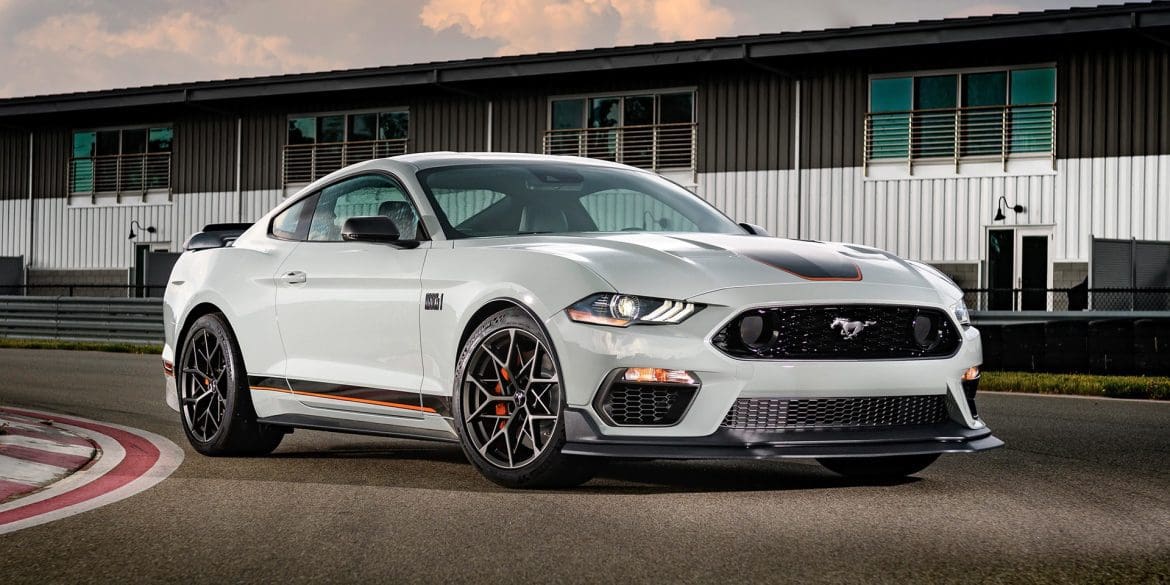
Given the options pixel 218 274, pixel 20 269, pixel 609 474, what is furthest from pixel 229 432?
pixel 20 269

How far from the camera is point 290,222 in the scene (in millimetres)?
7906

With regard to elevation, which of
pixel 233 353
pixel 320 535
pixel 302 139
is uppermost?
pixel 302 139

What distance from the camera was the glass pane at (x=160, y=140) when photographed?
35188 mm

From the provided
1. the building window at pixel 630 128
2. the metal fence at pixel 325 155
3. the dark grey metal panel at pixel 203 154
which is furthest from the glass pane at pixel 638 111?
the dark grey metal panel at pixel 203 154

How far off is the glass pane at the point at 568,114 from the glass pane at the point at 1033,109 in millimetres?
8787

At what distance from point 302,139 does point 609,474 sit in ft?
89.6

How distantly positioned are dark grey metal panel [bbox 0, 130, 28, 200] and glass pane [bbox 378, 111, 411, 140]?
11.1 meters

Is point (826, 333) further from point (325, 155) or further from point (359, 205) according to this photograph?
point (325, 155)

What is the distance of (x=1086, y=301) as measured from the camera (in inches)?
947

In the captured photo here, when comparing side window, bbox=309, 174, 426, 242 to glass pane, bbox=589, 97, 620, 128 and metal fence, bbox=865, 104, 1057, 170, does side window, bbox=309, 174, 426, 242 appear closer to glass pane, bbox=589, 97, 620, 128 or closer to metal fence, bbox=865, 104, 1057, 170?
metal fence, bbox=865, 104, 1057, 170

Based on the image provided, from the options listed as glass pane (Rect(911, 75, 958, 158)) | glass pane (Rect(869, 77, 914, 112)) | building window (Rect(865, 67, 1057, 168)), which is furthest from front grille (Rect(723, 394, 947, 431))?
glass pane (Rect(869, 77, 914, 112))

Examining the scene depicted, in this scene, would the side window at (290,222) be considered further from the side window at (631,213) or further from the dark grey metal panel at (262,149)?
the dark grey metal panel at (262,149)

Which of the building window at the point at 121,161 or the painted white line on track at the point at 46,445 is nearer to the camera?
the painted white line on track at the point at 46,445

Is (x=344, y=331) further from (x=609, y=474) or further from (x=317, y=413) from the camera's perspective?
(x=609, y=474)
